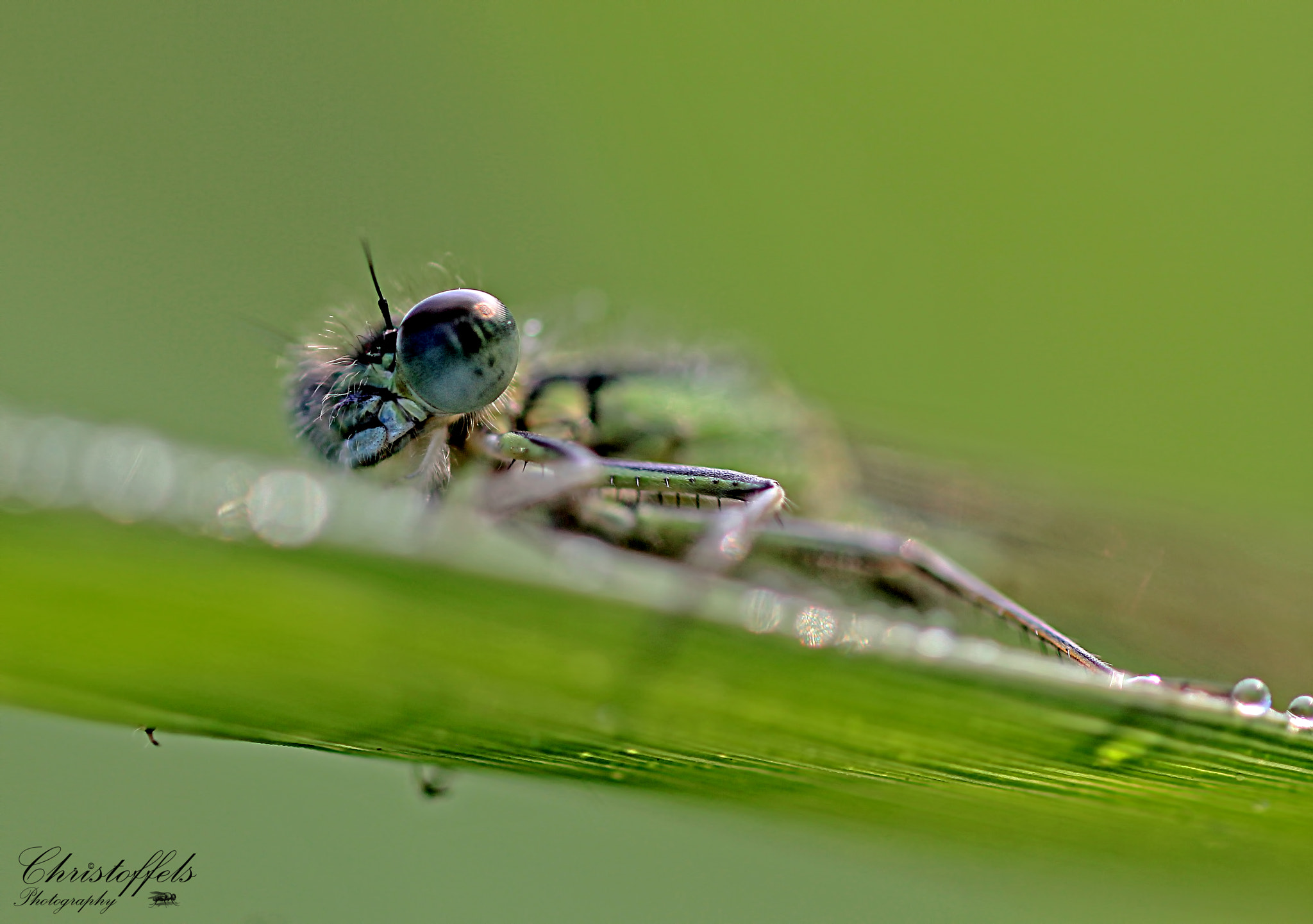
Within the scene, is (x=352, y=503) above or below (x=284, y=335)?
below

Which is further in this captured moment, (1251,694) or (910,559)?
(910,559)

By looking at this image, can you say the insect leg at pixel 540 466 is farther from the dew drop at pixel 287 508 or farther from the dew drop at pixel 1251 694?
the dew drop at pixel 1251 694

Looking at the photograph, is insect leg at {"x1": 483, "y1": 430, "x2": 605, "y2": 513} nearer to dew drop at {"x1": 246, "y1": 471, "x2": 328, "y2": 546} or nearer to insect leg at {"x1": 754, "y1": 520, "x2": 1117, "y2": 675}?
insect leg at {"x1": 754, "y1": 520, "x2": 1117, "y2": 675}

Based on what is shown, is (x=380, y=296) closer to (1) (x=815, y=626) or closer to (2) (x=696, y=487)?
(2) (x=696, y=487)

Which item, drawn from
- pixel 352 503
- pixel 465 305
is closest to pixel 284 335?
pixel 465 305

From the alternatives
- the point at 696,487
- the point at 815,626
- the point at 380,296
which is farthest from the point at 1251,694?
the point at 380,296

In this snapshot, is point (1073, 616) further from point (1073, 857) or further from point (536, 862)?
point (536, 862)

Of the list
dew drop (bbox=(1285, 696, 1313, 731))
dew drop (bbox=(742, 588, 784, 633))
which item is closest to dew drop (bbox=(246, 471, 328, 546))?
dew drop (bbox=(742, 588, 784, 633))
